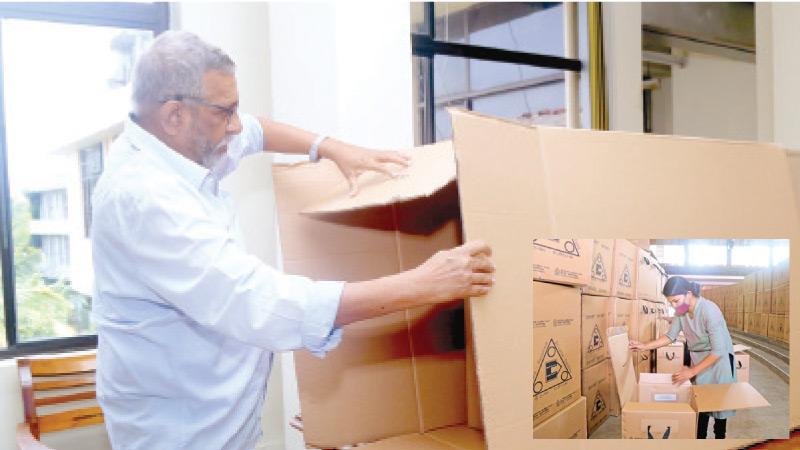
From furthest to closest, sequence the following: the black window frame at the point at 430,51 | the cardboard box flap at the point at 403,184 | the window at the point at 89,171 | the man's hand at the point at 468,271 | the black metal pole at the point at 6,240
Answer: the black window frame at the point at 430,51 < the window at the point at 89,171 < the black metal pole at the point at 6,240 < the cardboard box flap at the point at 403,184 < the man's hand at the point at 468,271

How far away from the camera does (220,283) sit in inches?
37.9

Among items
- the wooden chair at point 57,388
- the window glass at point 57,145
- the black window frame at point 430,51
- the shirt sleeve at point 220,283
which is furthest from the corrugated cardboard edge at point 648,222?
the black window frame at point 430,51

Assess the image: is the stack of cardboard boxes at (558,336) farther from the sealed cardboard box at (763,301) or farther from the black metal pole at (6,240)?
the black metal pole at (6,240)

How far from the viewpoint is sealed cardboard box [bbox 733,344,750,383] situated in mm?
895

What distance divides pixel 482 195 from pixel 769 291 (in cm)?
44

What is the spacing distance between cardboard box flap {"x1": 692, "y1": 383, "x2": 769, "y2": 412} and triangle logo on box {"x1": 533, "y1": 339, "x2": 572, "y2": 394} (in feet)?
0.55

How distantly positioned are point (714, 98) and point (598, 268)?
21.2ft

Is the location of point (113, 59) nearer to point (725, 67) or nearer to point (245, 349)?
point (245, 349)

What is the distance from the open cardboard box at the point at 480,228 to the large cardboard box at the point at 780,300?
8 centimetres

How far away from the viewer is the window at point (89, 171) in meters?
2.69

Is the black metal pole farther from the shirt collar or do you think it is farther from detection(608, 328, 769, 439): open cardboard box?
detection(608, 328, 769, 439): open cardboard box

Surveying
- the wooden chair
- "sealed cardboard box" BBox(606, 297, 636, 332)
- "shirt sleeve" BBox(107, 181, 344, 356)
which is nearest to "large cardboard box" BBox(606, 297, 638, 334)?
"sealed cardboard box" BBox(606, 297, 636, 332)

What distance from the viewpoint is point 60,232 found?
2.66m

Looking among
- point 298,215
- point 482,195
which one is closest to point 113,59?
point 298,215
